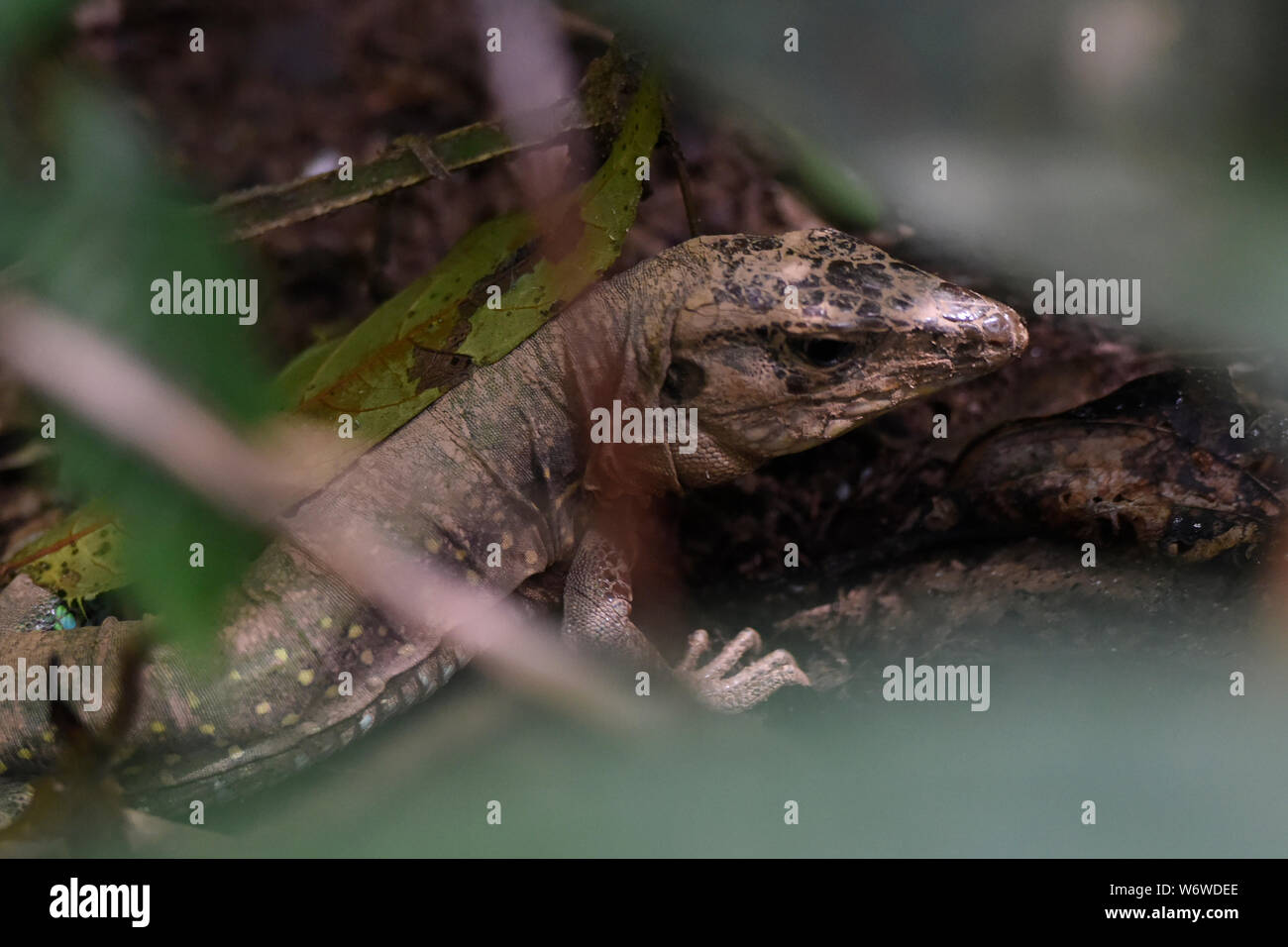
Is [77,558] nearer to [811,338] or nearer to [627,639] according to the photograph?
[627,639]

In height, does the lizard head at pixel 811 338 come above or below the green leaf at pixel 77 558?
above

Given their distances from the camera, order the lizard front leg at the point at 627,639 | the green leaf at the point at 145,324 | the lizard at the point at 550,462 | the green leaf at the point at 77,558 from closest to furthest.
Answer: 1. the green leaf at the point at 145,324
2. the green leaf at the point at 77,558
3. the lizard at the point at 550,462
4. the lizard front leg at the point at 627,639

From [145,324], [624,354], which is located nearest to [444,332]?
[624,354]

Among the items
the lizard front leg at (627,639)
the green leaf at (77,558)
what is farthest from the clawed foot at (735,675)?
the green leaf at (77,558)

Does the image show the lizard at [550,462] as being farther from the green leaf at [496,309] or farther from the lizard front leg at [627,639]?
the green leaf at [496,309]

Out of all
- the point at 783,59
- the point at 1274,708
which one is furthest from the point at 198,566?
the point at 1274,708

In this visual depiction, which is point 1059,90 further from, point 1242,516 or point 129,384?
point 129,384

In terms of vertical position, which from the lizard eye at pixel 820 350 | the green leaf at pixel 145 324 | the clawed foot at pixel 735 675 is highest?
the lizard eye at pixel 820 350

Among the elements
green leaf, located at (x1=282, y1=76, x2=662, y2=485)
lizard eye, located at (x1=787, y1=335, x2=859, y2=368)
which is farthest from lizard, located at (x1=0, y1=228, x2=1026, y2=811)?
green leaf, located at (x1=282, y1=76, x2=662, y2=485)

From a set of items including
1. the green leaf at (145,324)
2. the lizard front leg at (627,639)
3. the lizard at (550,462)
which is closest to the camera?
the green leaf at (145,324)
